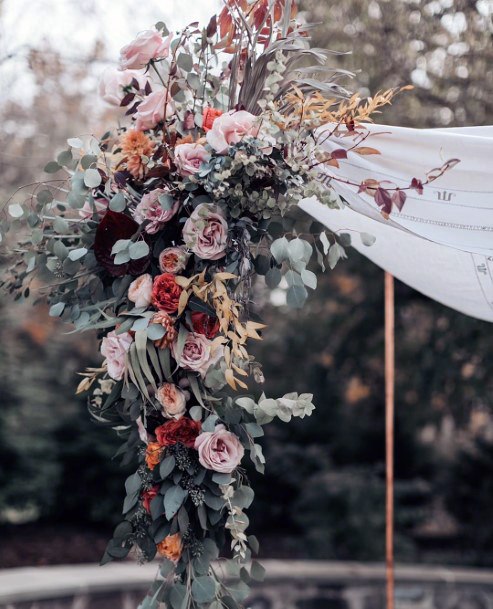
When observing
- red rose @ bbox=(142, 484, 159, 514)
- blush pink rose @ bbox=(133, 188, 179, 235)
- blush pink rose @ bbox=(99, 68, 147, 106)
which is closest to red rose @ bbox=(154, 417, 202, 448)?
red rose @ bbox=(142, 484, 159, 514)

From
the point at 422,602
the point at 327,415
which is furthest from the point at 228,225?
the point at 327,415

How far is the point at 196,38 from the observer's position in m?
2.17

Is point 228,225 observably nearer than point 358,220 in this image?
Yes

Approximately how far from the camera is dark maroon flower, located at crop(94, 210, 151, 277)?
2.06m

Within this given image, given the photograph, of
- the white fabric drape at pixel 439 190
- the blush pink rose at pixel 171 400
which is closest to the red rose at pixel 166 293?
the blush pink rose at pixel 171 400

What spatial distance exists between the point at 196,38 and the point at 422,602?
3783mm

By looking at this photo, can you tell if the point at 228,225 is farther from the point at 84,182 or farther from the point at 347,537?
the point at 347,537

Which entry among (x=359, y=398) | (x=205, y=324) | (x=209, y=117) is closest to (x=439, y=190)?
(x=209, y=117)

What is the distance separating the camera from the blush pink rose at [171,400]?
199 cm

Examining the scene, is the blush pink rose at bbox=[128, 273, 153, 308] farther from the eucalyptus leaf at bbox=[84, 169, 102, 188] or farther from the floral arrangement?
the eucalyptus leaf at bbox=[84, 169, 102, 188]

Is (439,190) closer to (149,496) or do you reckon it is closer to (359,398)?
(149,496)

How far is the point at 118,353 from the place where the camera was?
2.01 meters

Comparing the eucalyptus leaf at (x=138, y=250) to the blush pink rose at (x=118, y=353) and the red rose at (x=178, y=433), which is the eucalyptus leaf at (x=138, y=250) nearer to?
the blush pink rose at (x=118, y=353)

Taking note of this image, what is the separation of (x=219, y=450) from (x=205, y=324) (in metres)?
0.35
